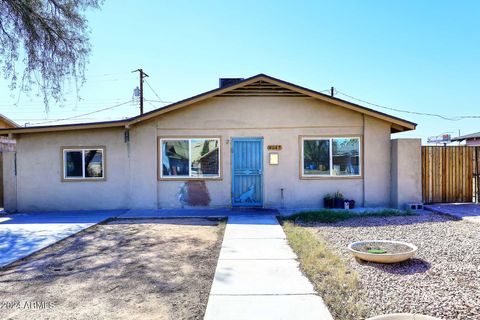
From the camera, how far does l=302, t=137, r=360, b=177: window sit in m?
10.7

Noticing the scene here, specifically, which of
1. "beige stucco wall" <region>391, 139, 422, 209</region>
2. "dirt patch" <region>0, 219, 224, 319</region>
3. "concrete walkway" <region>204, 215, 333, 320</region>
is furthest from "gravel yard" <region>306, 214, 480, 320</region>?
"beige stucco wall" <region>391, 139, 422, 209</region>

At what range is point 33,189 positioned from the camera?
429 inches

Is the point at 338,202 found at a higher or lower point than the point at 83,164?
lower

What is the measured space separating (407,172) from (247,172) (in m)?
4.85

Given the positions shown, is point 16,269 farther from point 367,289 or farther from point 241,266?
point 367,289

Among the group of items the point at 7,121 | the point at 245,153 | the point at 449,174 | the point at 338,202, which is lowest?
the point at 338,202

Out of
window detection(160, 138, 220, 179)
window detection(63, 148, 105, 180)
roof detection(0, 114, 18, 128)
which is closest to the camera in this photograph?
window detection(160, 138, 220, 179)

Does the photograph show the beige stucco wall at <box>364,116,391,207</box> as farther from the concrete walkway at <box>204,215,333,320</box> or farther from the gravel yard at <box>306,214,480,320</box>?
the concrete walkway at <box>204,215,333,320</box>

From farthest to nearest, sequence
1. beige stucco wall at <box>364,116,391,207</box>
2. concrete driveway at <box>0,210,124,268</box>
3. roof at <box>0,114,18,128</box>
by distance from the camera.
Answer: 1. roof at <box>0,114,18,128</box>
2. beige stucco wall at <box>364,116,391,207</box>
3. concrete driveway at <box>0,210,124,268</box>

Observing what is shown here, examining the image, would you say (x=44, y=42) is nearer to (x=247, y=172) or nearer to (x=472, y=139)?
(x=247, y=172)

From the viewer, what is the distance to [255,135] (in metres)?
10.7

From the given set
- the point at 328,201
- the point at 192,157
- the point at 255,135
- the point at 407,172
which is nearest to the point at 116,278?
the point at 192,157

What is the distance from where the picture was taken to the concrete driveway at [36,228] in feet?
20.3

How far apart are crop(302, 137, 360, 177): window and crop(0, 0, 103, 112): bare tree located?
289 inches
